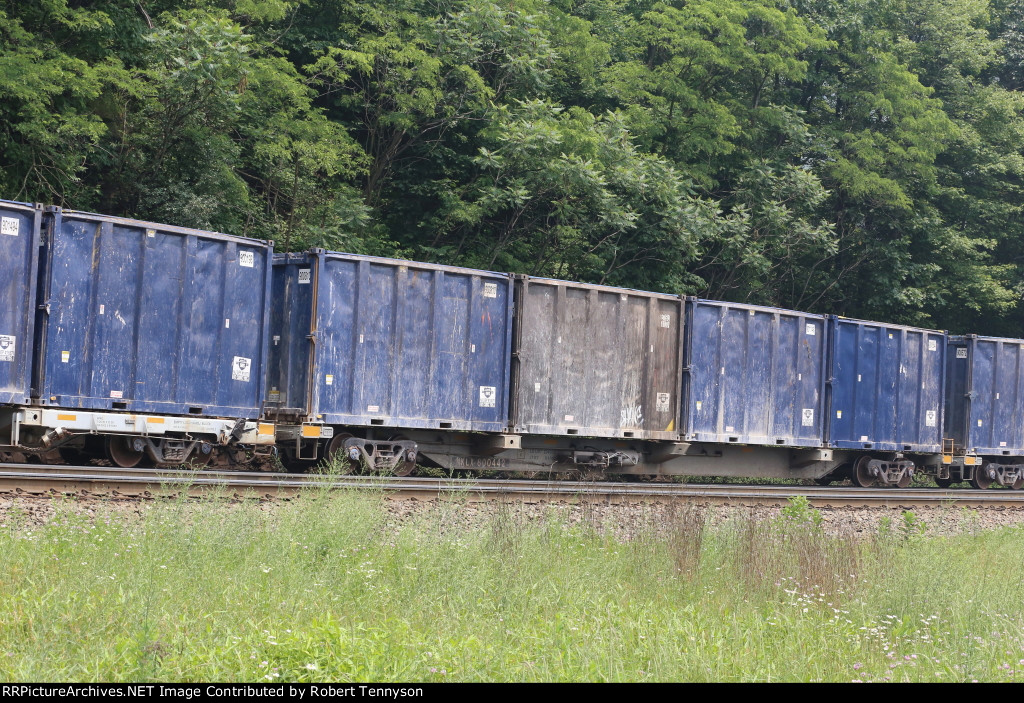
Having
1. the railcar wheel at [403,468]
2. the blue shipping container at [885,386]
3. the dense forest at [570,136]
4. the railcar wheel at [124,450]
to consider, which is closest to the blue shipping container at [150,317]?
the railcar wheel at [124,450]

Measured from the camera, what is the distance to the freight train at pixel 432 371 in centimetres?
1298

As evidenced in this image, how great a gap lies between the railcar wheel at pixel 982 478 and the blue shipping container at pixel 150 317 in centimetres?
1721

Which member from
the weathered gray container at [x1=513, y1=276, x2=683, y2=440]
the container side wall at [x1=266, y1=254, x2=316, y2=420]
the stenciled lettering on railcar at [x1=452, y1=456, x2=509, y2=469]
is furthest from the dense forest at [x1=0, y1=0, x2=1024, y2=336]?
the stenciled lettering on railcar at [x1=452, y1=456, x2=509, y2=469]

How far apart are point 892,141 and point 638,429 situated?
20.2 metres

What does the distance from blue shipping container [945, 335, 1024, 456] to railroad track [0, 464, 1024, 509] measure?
4.19 meters

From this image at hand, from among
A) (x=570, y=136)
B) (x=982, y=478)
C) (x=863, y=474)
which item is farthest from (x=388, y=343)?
(x=982, y=478)

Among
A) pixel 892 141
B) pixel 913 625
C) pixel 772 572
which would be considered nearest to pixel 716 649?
pixel 913 625

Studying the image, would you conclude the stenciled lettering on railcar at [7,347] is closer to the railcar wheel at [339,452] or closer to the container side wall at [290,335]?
the container side wall at [290,335]

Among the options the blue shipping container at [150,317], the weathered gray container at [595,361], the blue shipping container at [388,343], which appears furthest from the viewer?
the weathered gray container at [595,361]

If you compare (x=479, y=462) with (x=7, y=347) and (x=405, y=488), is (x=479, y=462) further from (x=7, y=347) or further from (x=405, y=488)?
(x=7, y=347)

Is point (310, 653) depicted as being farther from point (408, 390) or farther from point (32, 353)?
point (408, 390)

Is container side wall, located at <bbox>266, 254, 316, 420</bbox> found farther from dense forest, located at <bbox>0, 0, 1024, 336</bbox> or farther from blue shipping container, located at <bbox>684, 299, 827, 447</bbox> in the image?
blue shipping container, located at <bbox>684, 299, 827, 447</bbox>

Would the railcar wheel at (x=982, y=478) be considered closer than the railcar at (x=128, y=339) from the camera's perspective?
No

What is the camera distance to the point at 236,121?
2200 centimetres
